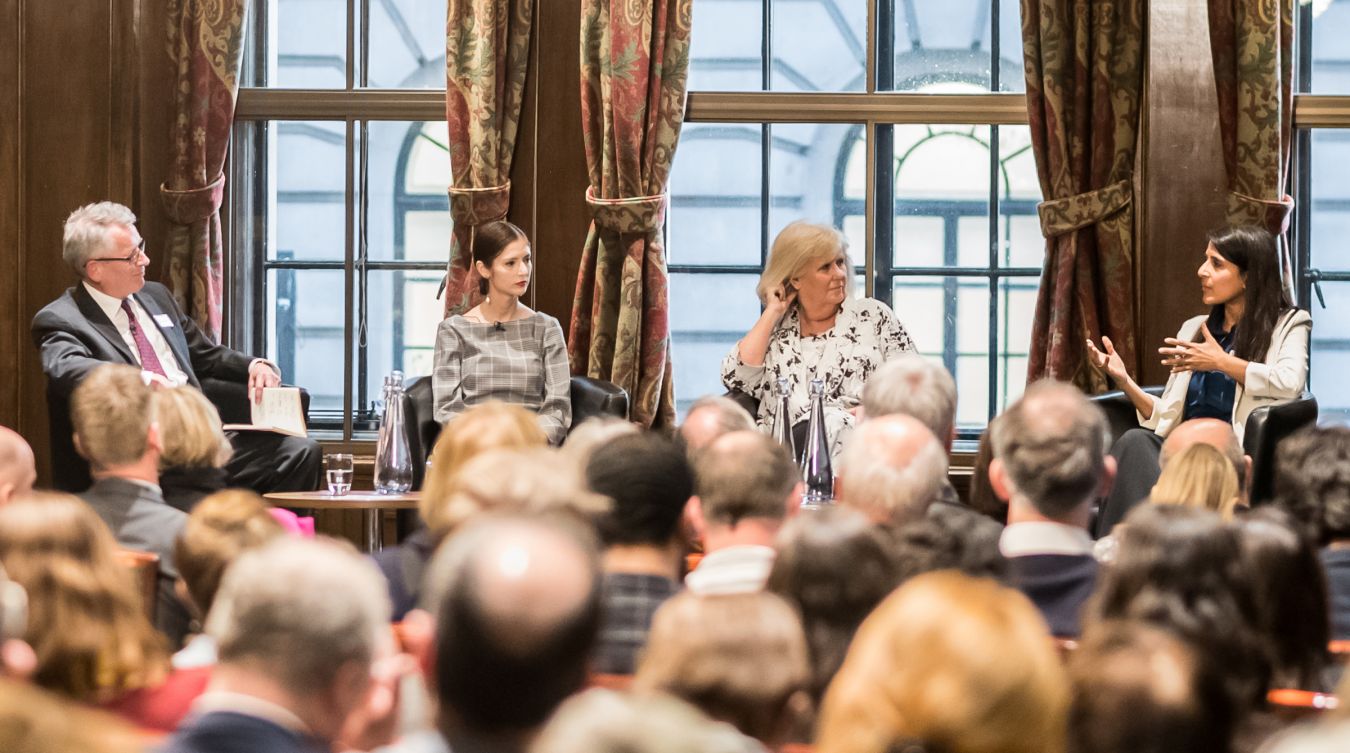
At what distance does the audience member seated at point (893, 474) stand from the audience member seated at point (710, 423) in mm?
684

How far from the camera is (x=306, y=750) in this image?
1.33 m

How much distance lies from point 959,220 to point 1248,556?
4.09 metres

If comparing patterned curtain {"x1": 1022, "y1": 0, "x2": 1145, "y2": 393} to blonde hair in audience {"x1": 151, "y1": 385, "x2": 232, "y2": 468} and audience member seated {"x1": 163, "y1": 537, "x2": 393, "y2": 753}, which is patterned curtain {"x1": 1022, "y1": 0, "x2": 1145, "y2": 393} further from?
audience member seated {"x1": 163, "y1": 537, "x2": 393, "y2": 753}

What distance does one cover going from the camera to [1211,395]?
4902mm

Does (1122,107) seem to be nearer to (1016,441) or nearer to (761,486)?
(1016,441)

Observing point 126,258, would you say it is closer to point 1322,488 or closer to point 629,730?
point 1322,488

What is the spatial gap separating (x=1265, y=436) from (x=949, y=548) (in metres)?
2.85

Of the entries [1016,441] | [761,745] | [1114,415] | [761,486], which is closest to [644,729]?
[761,745]

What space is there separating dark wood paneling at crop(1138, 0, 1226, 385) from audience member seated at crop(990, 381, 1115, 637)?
9.77 feet

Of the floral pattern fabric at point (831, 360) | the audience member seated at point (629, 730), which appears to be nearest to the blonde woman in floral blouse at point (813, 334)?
the floral pattern fabric at point (831, 360)

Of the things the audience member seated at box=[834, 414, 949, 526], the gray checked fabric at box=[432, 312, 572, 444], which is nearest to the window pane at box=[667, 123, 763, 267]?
the gray checked fabric at box=[432, 312, 572, 444]

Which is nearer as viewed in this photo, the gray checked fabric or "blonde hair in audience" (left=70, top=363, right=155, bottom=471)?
"blonde hair in audience" (left=70, top=363, right=155, bottom=471)

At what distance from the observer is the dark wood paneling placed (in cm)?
545

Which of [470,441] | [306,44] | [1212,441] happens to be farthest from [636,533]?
[306,44]
